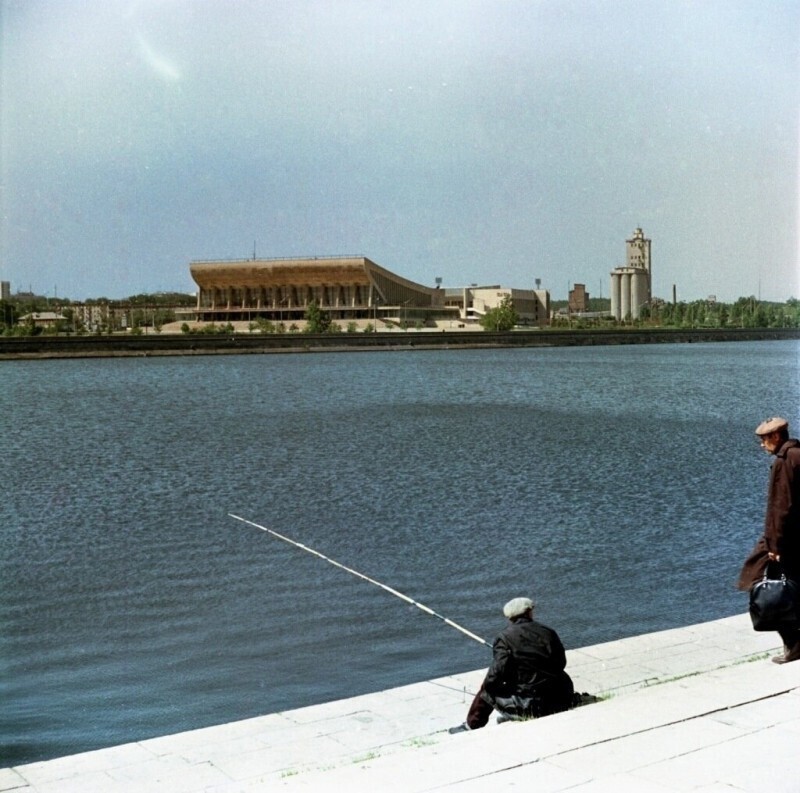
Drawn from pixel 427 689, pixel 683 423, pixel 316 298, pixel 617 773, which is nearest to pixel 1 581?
pixel 427 689

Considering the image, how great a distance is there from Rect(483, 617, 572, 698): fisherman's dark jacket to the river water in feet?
10.2

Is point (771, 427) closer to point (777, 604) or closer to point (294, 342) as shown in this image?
point (777, 604)

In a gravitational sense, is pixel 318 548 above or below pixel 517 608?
below

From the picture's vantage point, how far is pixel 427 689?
26.2ft

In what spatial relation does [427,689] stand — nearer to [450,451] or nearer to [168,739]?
[168,739]

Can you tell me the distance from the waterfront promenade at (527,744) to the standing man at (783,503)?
66 centimetres

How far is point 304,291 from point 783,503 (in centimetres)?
15548

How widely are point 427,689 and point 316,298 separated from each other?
154152 mm

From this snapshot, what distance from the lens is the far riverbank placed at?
110250 mm

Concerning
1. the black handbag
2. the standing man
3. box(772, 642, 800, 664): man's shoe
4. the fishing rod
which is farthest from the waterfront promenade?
the fishing rod

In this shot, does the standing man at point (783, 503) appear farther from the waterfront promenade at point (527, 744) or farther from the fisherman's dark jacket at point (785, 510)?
the waterfront promenade at point (527, 744)

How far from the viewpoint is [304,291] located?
528 feet

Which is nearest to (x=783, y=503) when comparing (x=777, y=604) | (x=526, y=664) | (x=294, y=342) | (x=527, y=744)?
(x=777, y=604)

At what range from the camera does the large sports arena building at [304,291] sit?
158500mm
